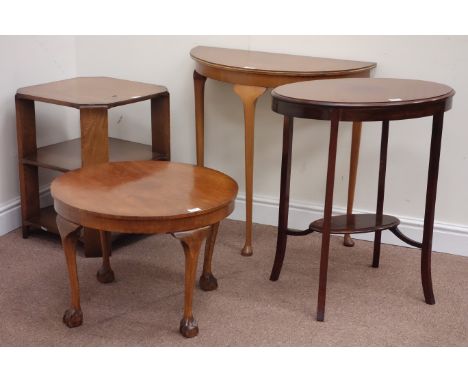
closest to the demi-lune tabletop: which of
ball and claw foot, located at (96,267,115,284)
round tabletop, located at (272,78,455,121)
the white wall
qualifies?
the white wall

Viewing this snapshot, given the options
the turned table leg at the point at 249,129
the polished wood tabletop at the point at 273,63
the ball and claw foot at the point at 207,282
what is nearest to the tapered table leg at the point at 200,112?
the polished wood tabletop at the point at 273,63

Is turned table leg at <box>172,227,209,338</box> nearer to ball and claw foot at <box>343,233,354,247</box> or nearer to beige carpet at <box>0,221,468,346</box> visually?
beige carpet at <box>0,221,468,346</box>

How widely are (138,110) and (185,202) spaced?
1473 millimetres

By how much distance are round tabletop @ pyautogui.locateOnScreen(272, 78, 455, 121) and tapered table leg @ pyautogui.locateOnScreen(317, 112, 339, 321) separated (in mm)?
59

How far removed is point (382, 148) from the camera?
3098mm

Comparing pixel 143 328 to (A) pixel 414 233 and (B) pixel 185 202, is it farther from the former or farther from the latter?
(A) pixel 414 233

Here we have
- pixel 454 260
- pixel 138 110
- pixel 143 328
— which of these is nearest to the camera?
pixel 143 328

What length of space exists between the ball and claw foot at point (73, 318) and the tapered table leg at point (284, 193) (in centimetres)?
82

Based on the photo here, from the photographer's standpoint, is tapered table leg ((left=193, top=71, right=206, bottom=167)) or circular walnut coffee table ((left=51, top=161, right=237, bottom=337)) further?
tapered table leg ((left=193, top=71, right=206, bottom=167))

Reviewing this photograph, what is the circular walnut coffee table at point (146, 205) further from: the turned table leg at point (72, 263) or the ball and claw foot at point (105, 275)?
the ball and claw foot at point (105, 275)

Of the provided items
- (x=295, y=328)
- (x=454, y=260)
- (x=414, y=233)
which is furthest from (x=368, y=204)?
(x=295, y=328)

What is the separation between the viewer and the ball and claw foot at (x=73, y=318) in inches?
107

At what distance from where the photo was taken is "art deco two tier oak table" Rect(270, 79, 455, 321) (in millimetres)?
2531

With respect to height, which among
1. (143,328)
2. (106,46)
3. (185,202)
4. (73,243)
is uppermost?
(106,46)
